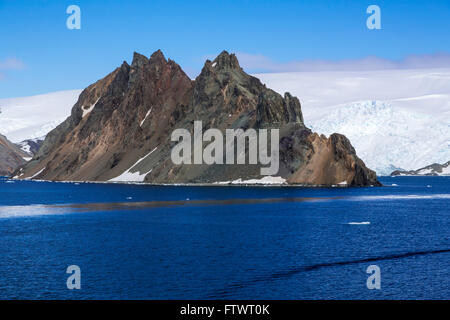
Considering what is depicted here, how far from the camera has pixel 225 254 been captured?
6506 centimetres

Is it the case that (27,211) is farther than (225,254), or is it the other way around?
(27,211)

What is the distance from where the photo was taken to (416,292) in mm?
46656

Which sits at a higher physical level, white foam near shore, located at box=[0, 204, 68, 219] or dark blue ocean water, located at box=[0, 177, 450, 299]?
white foam near shore, located at box=[0, 204, 68, 219]

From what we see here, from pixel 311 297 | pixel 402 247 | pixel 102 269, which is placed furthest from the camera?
pixel 402 247

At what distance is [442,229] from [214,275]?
1795 inches

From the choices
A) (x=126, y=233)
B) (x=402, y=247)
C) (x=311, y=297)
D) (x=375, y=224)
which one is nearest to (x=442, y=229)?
(x=375, y=224)

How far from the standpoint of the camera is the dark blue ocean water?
48156 millimetres

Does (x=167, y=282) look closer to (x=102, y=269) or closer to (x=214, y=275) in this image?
(x=214, y=275)

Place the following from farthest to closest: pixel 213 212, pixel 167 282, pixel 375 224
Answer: pixel 213 212 < pixel 375 224 < pixel 167 282

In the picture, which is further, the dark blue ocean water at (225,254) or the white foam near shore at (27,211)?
the white foam near shore at (27,211)

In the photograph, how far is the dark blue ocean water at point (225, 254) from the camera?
158 ft

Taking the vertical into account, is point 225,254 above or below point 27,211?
below

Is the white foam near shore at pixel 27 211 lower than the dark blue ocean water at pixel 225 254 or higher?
higher

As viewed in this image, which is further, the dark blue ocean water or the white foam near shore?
the white foam near shore
